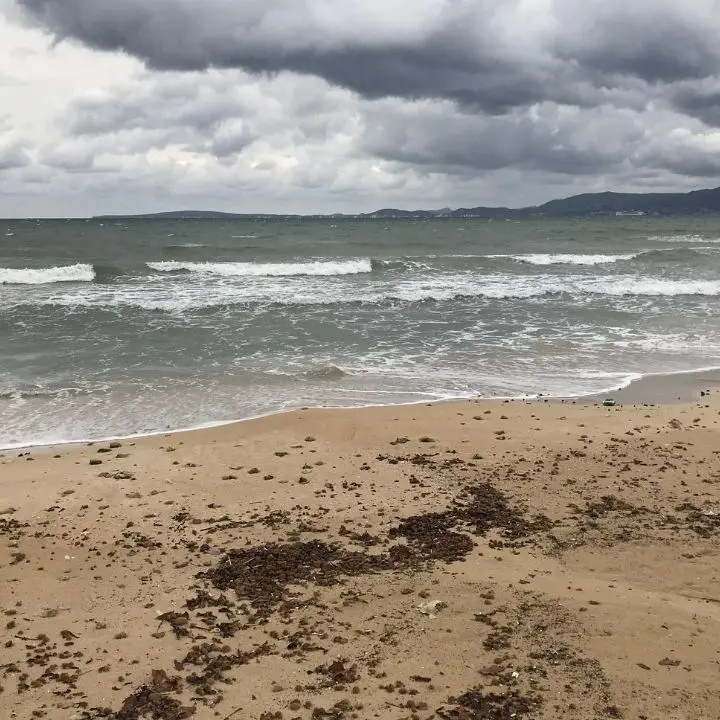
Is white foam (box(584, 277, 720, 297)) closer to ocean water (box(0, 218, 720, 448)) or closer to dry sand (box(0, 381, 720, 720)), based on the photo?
ocean water (box(0, 218, 720, 448))

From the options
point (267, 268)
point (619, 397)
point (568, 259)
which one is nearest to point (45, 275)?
point (267, 268)

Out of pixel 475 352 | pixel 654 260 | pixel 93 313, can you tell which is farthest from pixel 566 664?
pixel 654 260

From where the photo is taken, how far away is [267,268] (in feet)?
115

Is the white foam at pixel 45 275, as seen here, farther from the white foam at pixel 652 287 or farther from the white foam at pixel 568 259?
the white foam at pixel 568 259

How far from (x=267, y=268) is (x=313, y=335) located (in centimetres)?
1769

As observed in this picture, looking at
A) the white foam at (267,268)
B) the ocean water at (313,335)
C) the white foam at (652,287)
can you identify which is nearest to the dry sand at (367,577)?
the ocean water at (313,335)

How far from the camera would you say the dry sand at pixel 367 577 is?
4.40 metres

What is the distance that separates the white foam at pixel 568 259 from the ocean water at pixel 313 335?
10.5 ft

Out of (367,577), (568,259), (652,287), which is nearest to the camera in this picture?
(367,577)

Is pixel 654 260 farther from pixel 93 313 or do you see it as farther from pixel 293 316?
pixel 93 313

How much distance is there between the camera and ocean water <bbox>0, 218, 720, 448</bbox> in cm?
1227

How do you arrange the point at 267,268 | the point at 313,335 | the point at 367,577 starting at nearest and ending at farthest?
the point at 367,577 → the point at 313,335 → the point at 267,268

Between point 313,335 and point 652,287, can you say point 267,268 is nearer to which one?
point 313,335

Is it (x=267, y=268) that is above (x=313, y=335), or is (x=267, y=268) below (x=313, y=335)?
above
